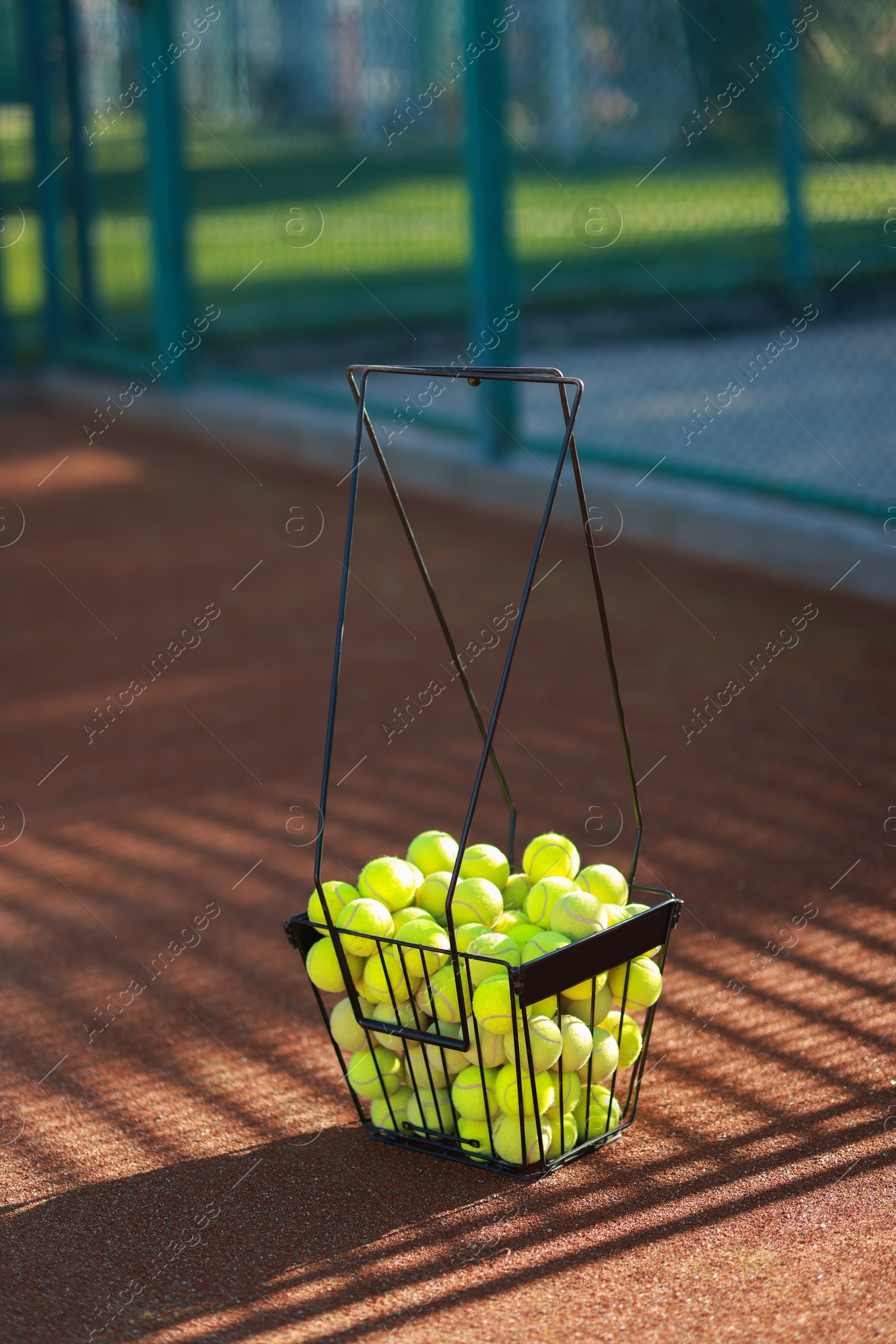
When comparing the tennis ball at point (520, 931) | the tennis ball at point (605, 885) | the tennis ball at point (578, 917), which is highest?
the tennis ball at point (578, 917)

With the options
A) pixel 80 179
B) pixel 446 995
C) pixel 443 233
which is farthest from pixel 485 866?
pixel 80 179

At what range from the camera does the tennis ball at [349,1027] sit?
2.51m

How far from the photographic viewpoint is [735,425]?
927 centimetres

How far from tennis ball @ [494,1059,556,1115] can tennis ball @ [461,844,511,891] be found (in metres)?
0.35

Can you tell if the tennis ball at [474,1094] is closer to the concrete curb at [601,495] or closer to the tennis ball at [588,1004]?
the tennis ball at [588,1004]

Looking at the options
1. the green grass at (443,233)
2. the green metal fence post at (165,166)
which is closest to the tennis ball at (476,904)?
the green grass at (443,233)

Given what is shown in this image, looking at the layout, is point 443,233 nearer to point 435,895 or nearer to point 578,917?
point 435,895

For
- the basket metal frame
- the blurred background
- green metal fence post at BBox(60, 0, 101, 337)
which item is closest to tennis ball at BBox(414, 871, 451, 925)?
the basket metal frame

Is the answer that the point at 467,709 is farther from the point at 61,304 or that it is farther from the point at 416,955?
the point at 61,304

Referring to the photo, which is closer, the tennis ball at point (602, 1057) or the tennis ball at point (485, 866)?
the tennis ball at point (602, 1057)

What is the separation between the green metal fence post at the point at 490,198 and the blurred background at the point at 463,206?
0.86 feet

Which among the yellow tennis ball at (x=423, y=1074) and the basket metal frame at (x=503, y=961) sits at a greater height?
the basket metal frame at (x=503, y=961)

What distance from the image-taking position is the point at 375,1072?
251 centimetres

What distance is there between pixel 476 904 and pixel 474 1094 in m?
0.31
